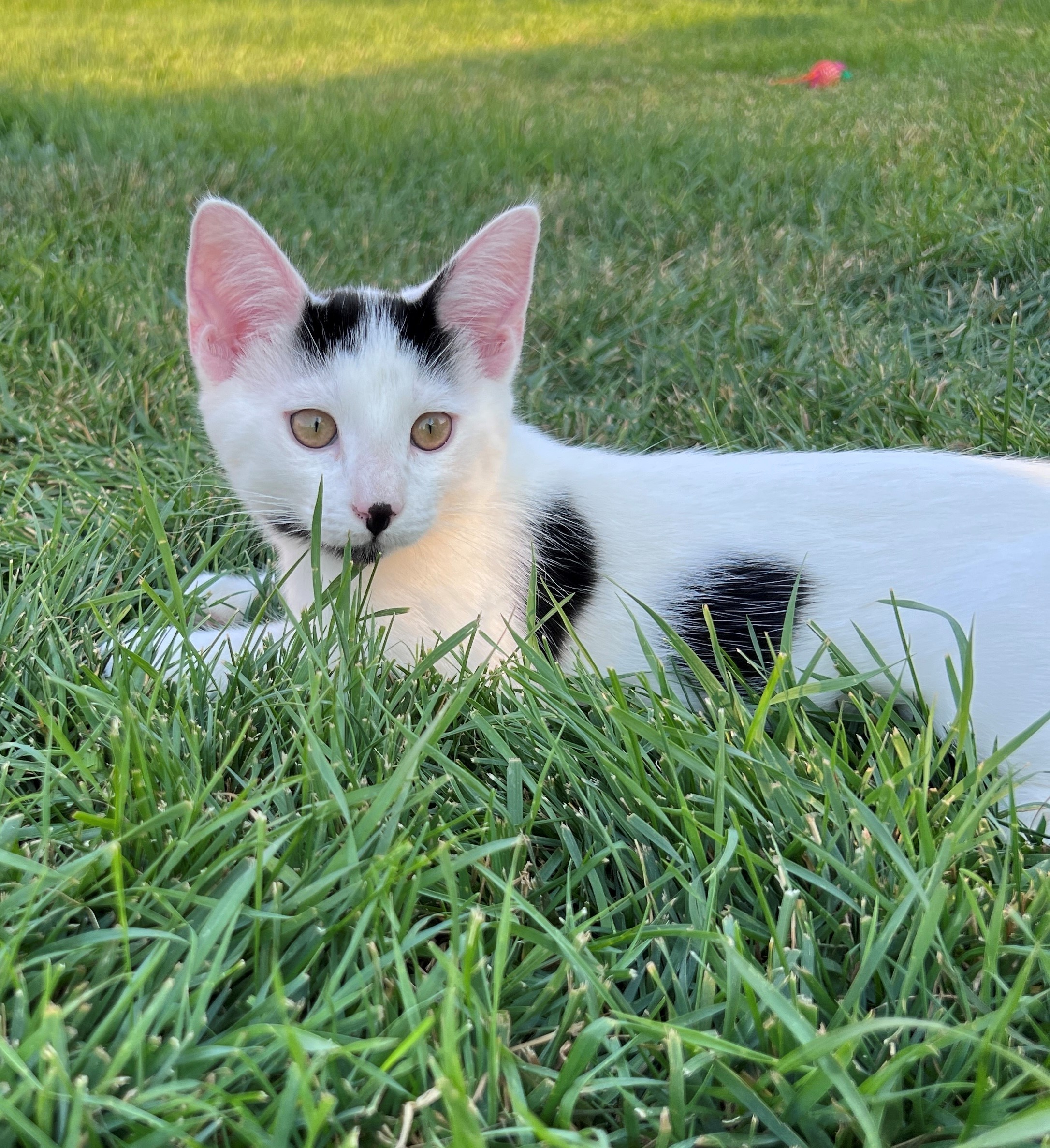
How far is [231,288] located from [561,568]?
29.9 inches

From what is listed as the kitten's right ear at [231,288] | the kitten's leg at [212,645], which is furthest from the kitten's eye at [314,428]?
the kitten's leg at [212,645]

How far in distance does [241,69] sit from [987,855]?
7889 mm

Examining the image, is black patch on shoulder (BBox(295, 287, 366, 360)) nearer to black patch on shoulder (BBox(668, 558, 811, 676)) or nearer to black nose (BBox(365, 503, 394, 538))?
black nose (BBox(365, 503, 394, 538))

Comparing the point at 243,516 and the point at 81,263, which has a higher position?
the point at 81,263

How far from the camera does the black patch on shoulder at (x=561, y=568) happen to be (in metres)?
1.75

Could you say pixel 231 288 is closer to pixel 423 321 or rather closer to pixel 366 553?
pixel 423 321

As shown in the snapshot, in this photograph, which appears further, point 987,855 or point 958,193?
point 958,193

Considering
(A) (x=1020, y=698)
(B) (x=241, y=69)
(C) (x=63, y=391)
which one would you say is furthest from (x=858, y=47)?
(A) (x=1020, y=698)

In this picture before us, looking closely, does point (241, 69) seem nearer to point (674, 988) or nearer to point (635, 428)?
point (635, 428)

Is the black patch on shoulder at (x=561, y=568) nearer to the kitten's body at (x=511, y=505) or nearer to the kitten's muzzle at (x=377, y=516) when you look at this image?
the kitten's body at (x=511, y=505)

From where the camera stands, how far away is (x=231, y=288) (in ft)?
5.76

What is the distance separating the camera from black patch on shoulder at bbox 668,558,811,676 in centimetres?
173

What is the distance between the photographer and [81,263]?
3.38m

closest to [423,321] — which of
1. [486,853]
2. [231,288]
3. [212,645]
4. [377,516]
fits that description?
[231,288]
